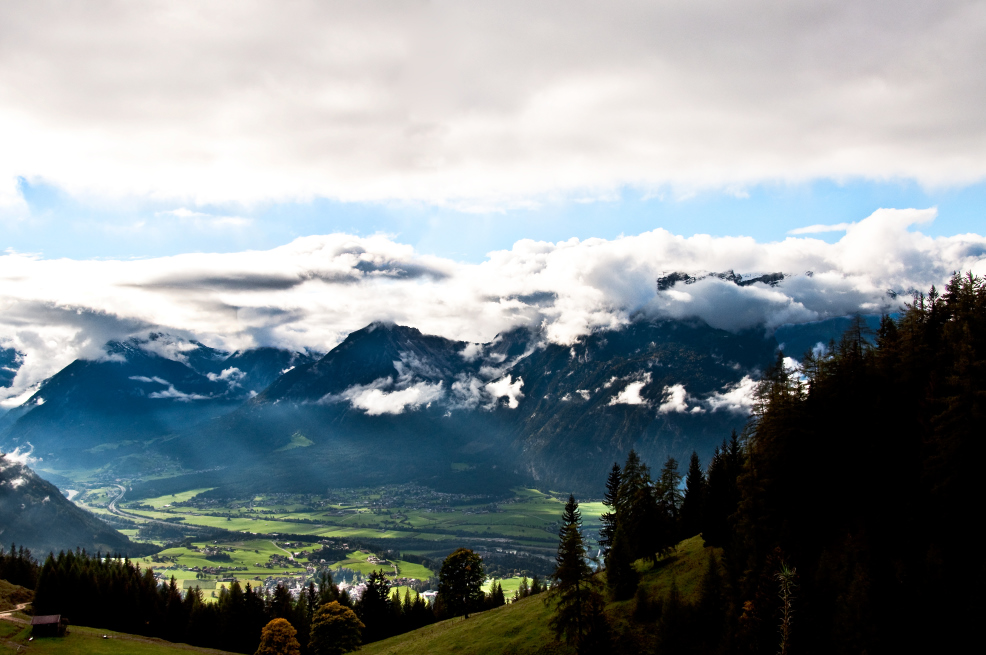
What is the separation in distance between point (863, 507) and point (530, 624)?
40.2m

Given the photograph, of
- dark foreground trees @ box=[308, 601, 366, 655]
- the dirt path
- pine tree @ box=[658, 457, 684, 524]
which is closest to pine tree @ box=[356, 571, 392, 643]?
dark foreground trees @ box=[308, 601, 366, 655]

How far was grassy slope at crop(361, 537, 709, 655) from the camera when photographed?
6712 centimetres

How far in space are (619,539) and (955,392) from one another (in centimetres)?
3908

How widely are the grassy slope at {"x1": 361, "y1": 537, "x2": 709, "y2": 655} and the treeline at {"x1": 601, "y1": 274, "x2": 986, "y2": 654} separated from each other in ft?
11.9

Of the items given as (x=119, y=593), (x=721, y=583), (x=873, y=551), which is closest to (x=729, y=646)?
(x=721, y=583)

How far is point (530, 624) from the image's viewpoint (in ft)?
241

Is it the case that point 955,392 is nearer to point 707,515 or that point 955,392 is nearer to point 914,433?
point 914,433

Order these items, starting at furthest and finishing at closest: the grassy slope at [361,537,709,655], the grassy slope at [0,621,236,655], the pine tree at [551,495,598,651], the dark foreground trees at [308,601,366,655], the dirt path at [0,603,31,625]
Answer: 1. the dark foreground trees at [308,601,366,655]
2. the dirt path at [0,603,31,625]
3. the grassy slope at [0,621,236,655]
4. the grassy slope at [361,537,709,655]
5. the pine tree at [551,495,598,651]

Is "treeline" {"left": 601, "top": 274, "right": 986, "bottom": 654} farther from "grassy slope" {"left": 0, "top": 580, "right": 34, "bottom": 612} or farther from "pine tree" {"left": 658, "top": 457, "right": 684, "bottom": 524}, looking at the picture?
"grassy slope" {"left": 0, "top": 580, "right": 34, "bottom": 612}

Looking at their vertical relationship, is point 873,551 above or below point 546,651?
above

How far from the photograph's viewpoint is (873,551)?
49031mm

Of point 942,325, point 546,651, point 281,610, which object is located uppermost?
point 942,325

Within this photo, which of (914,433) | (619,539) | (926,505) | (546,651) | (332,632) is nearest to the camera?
(926,505)

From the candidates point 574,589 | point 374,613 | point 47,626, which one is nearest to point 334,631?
point 374,613
